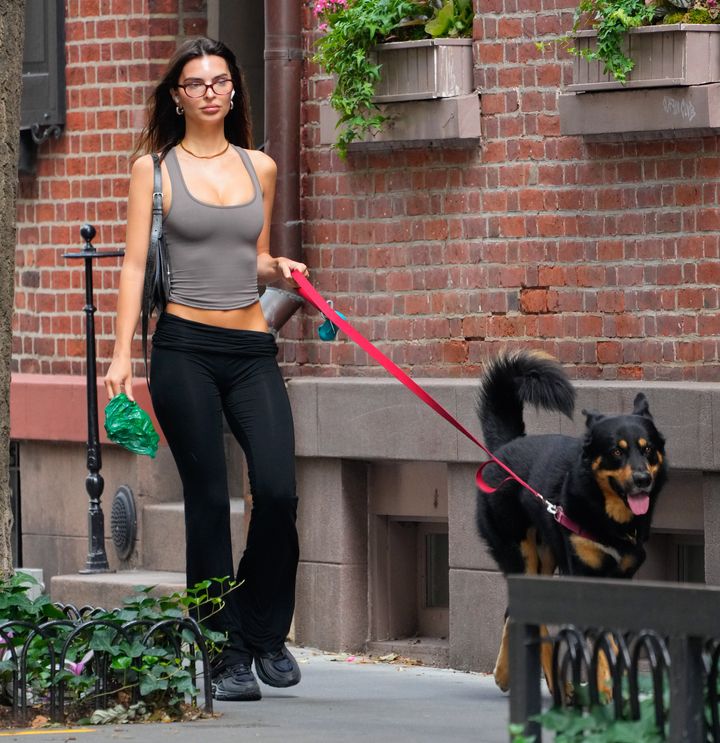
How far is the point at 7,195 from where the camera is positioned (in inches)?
274

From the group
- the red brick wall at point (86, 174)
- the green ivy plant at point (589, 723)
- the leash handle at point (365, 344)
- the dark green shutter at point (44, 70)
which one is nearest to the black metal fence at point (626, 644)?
the green ivy plant at point (589, 723)

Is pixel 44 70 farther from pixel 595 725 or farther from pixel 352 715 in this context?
pixel 595 725

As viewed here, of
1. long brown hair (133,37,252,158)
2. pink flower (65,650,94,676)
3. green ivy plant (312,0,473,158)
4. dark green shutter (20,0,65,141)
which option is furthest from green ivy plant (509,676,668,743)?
dark green shutter (20,0,65,141)

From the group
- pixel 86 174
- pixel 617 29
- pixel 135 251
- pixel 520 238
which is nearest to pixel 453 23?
pixel 520 238

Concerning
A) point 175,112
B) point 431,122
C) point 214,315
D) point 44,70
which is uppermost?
point 44,70

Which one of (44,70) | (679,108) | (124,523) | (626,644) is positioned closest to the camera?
(626,644)

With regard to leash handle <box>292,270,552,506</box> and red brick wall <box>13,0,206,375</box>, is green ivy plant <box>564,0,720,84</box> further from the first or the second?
red brick wall <box>13,0,206,375</box>

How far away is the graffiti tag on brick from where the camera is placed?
7789mm

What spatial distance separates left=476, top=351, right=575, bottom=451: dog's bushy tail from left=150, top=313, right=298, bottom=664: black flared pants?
1.04 m

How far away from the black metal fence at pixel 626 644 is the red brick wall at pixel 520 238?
11.8 feet

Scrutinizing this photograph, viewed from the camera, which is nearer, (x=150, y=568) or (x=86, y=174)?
(x=150, y=568)

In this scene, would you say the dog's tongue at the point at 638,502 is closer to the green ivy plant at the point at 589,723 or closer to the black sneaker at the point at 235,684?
the black sneaker at the point at 235,684

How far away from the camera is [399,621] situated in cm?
939

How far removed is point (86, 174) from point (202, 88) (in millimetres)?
3986
